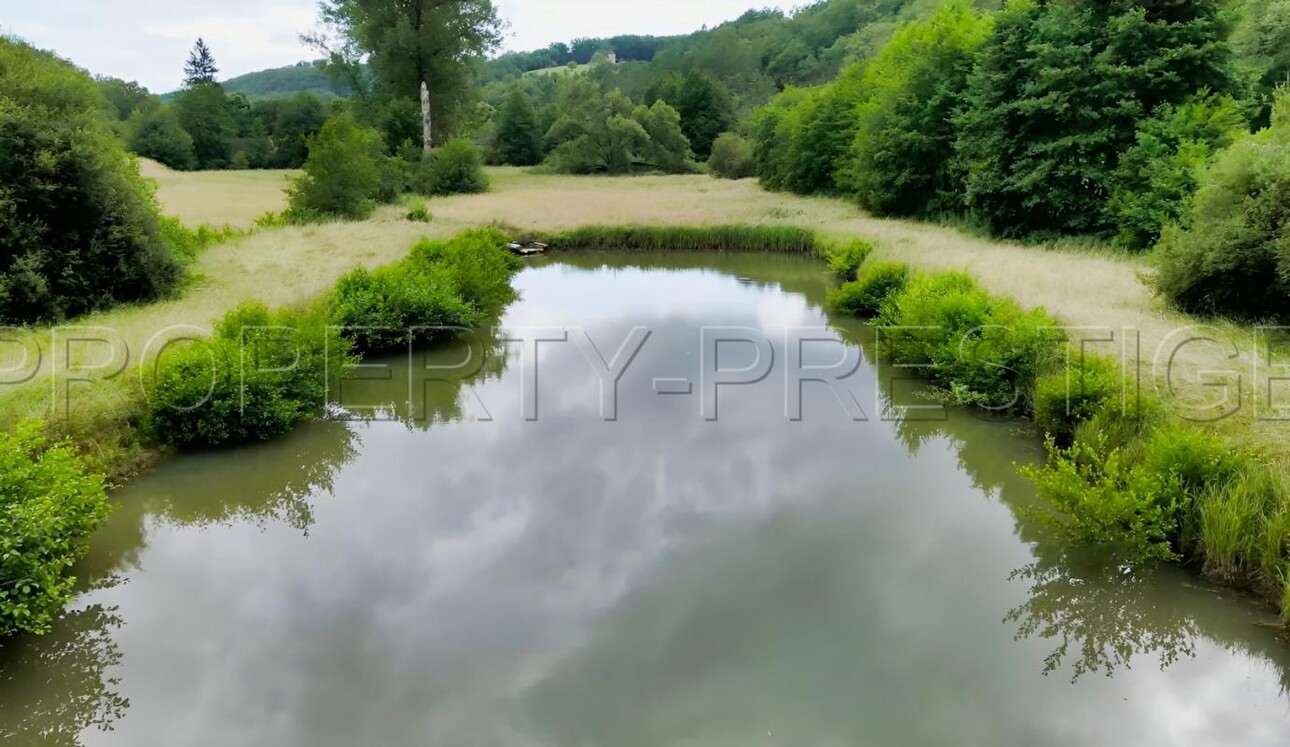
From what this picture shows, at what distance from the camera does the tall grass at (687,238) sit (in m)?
22.3

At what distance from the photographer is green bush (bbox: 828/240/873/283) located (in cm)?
1703

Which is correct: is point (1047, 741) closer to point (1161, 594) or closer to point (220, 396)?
point (1161, 594)

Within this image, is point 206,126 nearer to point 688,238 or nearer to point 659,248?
point 659,248

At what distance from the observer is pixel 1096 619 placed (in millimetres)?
5211

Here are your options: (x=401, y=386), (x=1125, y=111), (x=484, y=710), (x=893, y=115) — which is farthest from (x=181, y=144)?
(x=484, y=710)

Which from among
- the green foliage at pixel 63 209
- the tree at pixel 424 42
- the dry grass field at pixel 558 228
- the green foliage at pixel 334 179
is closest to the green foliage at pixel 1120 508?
the dry grass field at pixel 558 228

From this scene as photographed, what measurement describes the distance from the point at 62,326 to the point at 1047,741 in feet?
34.8

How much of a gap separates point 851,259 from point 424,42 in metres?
23.9

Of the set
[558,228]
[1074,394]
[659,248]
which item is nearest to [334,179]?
[558,228]

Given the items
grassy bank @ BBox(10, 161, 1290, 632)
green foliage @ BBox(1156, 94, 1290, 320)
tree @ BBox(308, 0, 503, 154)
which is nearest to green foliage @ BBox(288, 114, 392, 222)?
grassy bank @ BBox(10, 161, 1290, 632)

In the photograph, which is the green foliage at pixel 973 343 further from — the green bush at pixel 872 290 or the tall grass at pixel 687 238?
the tall grass at pixel 687 238

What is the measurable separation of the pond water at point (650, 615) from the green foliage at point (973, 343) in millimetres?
850

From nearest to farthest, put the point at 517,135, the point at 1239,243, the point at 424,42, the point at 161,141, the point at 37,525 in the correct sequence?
the point at 37,525 < the point at 1239,243 < the point at 424,42 < the point at 161,141 < the point at 517,135

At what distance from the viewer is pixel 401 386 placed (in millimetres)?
10625
